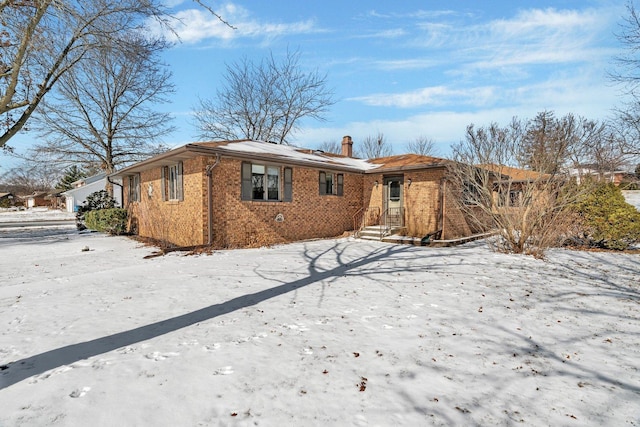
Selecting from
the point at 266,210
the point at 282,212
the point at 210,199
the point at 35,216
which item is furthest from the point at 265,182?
the point at 35,216

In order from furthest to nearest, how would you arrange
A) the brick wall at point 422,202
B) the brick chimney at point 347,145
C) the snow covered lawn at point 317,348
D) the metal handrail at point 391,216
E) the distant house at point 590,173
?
the brick chimney at point 347,145 < the metal handrail at point 391,216 < the brick wall at point 422,202 < the distant house at point 590,173 < the snow covered lawn at point 317,348

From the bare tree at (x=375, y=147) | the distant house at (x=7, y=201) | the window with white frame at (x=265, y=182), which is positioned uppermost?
the bare tree at (x=375, y=147)

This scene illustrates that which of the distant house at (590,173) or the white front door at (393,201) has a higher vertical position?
the distant house at (590,173)

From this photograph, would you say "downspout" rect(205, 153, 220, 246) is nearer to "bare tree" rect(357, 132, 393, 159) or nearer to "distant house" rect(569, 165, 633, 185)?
"distant house" rect(569, 165, 633, 185)

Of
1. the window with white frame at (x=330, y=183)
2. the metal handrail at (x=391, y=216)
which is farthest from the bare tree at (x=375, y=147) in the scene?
the window with white frame at (x=330, y=183)

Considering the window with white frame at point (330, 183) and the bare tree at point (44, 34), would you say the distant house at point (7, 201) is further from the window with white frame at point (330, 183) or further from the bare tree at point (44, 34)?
the window with white frame at point (330, 183)

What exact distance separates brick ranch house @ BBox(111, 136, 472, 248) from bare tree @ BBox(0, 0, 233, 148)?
378cm

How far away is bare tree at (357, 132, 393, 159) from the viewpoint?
42.5 m

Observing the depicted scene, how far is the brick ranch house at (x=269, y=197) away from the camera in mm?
10180

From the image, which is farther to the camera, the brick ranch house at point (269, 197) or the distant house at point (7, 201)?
the distant house at point (7, 201)

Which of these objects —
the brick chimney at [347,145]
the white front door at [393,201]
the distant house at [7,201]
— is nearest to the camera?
the white front door at [393,201]

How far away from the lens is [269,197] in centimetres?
1155

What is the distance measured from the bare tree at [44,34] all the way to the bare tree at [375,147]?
116 ft

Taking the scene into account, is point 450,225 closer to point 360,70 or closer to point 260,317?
point 360,70
